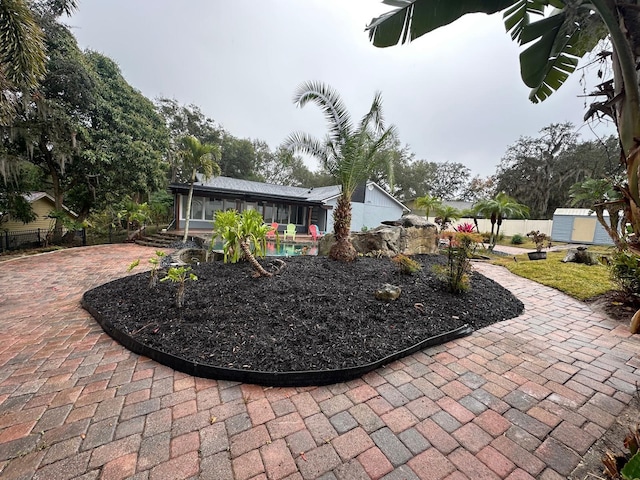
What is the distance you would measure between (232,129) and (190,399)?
26.5m

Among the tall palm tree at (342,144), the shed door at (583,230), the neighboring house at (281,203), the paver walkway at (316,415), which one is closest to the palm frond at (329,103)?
the tall palm tree at (342,144)

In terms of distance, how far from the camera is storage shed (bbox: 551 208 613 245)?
14.9 m

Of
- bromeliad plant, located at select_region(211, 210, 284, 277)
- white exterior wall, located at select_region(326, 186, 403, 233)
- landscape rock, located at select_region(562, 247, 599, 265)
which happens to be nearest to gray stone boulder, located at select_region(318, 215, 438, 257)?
bromeliad plant, located at select_region(211, 210, 284, 277)

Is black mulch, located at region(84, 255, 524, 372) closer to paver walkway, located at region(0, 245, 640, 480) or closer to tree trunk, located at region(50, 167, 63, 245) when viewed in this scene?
paver walkway, located at region(0, 245, 640, 480)

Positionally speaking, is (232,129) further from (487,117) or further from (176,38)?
(487,117)

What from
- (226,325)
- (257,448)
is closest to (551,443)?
(257,448)

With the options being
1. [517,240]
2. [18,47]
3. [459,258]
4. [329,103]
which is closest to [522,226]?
[517,240]

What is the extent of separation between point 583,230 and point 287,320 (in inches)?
834

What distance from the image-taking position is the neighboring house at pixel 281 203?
14.1 meters

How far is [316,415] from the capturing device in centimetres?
173

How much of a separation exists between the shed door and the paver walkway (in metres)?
18.1

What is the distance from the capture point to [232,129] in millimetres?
24219

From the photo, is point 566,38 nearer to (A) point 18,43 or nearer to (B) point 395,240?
(B) point 395,240

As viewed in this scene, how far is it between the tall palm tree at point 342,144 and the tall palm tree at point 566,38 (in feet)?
8.21
